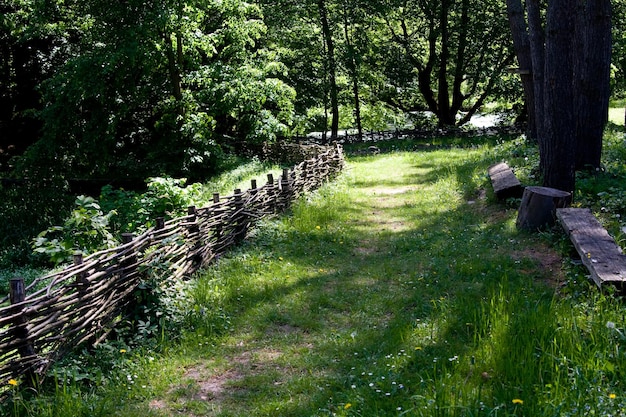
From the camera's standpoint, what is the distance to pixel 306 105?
25.4m

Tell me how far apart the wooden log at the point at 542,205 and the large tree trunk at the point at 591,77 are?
2.68 m

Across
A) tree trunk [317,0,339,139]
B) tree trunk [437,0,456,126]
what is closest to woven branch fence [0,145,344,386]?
tree trunk [317,0,339,139]

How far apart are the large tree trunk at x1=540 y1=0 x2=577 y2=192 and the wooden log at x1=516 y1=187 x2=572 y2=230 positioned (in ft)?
2.15

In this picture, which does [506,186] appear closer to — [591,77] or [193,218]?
[591,77]

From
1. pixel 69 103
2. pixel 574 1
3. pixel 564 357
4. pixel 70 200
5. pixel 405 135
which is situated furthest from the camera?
pixel 405 135

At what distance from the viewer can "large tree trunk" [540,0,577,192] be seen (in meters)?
8.57

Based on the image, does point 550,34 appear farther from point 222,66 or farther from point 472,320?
point 222,66

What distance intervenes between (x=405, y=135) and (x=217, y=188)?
11.9m

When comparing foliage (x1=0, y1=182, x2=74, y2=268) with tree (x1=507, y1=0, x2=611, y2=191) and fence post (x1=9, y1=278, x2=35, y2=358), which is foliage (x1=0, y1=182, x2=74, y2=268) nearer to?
fence post (x1=9, y1=278, x2=35, y2=358)

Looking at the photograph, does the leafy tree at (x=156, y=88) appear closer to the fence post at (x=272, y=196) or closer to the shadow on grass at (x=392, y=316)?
the fence post at (x=272, y=196)

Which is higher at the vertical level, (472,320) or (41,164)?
(41,164)

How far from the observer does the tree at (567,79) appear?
8609 millimetres

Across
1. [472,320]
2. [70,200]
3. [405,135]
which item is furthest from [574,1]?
[405,135]

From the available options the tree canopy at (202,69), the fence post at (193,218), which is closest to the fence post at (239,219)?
the fence post at (193,218)
